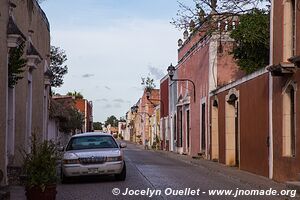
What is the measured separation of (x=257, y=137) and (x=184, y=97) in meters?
20.6

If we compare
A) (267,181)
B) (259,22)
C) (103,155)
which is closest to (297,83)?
(267,181)

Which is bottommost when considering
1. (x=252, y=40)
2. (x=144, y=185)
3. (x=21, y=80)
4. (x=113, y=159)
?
(x=144, y=185)

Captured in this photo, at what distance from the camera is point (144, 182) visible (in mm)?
17906

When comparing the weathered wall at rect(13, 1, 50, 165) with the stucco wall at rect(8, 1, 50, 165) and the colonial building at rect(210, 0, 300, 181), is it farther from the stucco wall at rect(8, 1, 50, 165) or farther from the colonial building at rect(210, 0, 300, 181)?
the colonial building at rect(210, 0, 300, 181)

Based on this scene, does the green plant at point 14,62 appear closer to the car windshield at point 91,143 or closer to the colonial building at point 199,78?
the car windshield at point 91,143

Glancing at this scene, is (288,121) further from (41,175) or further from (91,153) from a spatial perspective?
(41,175)

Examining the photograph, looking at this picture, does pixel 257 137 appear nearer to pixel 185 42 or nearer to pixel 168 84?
pixel 185 42

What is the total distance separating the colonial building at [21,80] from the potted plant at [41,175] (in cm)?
217

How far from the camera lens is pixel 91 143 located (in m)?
19.2

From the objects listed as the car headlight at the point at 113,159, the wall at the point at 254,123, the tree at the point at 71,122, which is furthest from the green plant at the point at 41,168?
the tree at the point at 71,122

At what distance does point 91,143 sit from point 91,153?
3.77ft

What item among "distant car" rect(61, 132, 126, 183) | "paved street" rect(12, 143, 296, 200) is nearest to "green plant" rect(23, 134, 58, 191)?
"paved street" rect(12, 143, 296, 200)

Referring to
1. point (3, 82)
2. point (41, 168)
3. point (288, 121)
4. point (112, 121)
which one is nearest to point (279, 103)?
point (288, 121)

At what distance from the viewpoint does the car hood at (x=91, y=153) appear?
58.9ft
